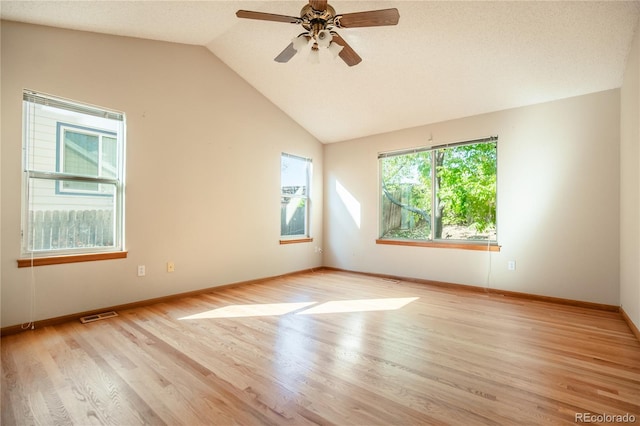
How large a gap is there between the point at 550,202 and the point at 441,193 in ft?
4.38

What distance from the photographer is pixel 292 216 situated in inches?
209

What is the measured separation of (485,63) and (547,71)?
654 millimetres

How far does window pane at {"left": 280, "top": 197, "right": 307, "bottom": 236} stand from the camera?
512 centimetres

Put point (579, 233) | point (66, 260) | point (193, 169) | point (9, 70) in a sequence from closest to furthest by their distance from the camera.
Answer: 1. point (9, 70)
2. point (66, 260)
3. point (579, 233)
4. point (193, 169)

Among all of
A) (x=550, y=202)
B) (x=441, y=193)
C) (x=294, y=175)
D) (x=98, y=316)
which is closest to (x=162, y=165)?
(x=98, y=316)

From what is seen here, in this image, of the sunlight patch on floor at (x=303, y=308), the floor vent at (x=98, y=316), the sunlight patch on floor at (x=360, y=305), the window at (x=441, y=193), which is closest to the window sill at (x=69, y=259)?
the floor vent at (x=98, y=316)

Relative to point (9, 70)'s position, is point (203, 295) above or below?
below

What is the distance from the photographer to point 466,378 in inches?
74.5

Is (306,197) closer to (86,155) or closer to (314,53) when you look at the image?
(314,53)

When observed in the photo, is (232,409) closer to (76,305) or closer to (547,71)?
(76,305)

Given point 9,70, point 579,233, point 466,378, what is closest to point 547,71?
point 579,233

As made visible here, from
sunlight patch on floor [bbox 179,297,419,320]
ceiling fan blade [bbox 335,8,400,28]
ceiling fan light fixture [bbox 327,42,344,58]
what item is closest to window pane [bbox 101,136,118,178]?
sunlight patch on floor [bbox 179,297,419,320]

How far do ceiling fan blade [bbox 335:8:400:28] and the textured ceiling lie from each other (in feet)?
2.52

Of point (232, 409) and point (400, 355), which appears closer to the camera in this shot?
point (232, 409)
